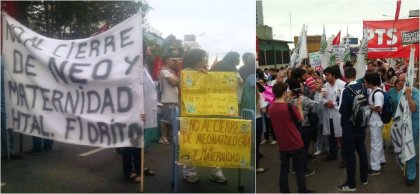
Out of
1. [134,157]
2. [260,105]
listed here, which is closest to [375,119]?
[260,105]

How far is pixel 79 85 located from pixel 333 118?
3.60 metres

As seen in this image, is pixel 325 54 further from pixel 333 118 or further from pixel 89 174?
pixel 89 174

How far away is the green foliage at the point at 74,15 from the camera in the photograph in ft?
31.8

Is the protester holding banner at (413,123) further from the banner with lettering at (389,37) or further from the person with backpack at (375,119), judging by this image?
the banner with lettering at (389,37)

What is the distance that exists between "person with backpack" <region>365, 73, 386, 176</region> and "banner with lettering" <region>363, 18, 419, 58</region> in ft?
12.9

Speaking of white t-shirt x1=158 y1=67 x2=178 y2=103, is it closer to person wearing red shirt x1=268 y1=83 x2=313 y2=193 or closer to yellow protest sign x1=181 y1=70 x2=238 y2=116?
yellow protest sign x1=181 y1=70 x2=238 y2=116

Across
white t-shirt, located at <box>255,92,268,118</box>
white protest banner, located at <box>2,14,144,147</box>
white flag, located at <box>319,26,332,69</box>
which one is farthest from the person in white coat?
white flag, located at <box>319,26,332,69</box>

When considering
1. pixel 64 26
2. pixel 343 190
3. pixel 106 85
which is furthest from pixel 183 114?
pixel 64 26

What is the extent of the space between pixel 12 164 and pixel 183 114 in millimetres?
A: 2755

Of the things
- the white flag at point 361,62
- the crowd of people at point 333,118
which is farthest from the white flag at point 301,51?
the crowd of people at point 333,118

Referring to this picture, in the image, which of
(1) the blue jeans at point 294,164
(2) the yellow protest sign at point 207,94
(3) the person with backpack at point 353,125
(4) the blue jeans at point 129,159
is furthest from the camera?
(4) the blue jeans at point 129,159

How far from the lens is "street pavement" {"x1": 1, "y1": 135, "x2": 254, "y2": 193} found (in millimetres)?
5066

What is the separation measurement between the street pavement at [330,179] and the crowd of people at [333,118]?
4.0 inches

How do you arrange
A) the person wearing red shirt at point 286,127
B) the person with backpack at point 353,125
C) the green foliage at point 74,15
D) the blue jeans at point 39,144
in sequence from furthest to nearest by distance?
the green foliage at point 74,15 → the blue jeans at point 39,144 → the person with backpack at point 353,125 → the person wearing red shirt at point 286,127
